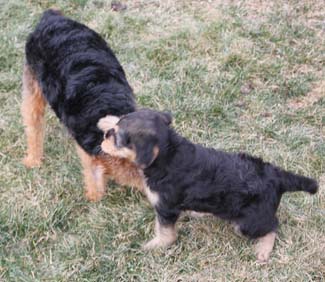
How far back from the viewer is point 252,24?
6.19 metres

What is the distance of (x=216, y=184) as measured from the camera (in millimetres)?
3586

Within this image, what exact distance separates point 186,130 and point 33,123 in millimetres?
1307

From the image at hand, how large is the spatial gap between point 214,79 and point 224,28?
0.95m

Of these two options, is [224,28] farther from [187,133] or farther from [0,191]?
[0,191]

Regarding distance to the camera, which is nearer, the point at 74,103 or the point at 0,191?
the point at 74,103

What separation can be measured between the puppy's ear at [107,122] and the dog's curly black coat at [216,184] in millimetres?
219

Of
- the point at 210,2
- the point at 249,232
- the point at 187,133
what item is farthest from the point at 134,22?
the point at 249,232

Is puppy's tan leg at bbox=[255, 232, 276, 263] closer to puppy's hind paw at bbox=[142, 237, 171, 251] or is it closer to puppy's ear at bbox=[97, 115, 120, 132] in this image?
puppy's hind paw at bbox=[142, 237, 171, 251]

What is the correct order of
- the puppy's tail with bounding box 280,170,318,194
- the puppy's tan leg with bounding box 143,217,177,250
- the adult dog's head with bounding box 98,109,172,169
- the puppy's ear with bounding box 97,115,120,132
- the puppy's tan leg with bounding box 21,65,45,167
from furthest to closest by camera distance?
the puppy's tan leg with bounding box 21,65,45,167
the puppy's tan leg with bounding box 143,217,177,250
the puppy's tail with bounding box 280,170,318,194
the puppy's ear with bounding box 97,115,120,132
the adult dog's head with bounding box 98,109,172,169

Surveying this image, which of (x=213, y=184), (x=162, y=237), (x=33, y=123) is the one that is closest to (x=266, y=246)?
(x=213, y=184)

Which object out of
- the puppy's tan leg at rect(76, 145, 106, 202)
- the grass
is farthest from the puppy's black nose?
the grass

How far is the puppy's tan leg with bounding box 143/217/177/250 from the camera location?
3.75m

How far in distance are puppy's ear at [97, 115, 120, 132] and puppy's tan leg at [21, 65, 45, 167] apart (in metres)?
1.05

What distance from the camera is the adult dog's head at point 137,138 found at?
3.33m
